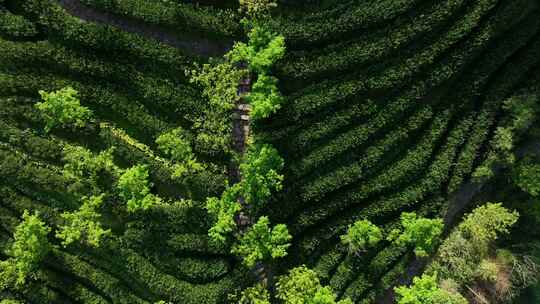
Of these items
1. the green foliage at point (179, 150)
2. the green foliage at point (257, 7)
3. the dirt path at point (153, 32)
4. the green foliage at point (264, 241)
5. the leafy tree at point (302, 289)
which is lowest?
the leafy tree at point (302, 289)

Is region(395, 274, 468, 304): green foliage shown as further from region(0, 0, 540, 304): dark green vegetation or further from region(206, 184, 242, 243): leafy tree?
region(206, 184, 242, 243): leafy tree

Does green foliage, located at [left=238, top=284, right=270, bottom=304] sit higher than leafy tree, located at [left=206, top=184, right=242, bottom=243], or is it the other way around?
leafy tree, located at [left=206, top=184, right=242, bottom=243]

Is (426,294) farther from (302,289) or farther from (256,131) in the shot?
(256,131)

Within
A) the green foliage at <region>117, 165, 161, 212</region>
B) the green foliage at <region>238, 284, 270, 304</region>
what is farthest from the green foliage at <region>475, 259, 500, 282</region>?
the green foliage at <region>117, 165, 161, 212</region>

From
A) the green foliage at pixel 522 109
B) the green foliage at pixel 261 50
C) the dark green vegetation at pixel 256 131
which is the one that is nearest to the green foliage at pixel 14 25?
the dark green vegetation at pixel 256 131

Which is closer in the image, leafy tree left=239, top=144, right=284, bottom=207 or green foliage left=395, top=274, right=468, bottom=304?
leafy tree left=239, top=144, right=284, bottom=207

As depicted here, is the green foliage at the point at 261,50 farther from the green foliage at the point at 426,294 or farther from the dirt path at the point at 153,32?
the green foliage at the point at 426,294

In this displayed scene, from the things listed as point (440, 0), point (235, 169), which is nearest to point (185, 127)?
point (235, 169)
